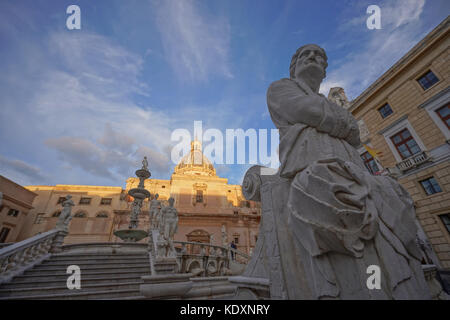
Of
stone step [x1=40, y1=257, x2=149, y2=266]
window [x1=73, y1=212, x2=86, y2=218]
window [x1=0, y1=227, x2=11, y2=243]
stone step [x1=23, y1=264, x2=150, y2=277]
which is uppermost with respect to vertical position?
window [x1=73, y1=212, x2=86, y2=218]

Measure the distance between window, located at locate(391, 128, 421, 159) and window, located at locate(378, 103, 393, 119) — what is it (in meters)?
1.79

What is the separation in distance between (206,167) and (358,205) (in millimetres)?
38938

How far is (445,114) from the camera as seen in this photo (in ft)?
34.2

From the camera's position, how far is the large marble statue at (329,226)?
1.43 metres

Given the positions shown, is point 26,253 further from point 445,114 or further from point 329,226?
point 445,114

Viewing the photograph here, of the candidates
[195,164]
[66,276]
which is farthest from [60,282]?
[195,164]

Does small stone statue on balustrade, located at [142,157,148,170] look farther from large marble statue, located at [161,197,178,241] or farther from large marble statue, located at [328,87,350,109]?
large marble statue, located at [328,87,350,109]

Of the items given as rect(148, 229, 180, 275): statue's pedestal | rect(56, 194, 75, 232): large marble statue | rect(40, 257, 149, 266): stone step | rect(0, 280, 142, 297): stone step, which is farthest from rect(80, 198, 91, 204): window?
rect(0, 280, 142, 297): stone step

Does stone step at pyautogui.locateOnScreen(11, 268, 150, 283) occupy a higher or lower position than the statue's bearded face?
lower

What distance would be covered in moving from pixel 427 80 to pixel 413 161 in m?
5.10

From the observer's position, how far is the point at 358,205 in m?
1.46

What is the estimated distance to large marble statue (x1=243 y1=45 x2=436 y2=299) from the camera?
1.43m
